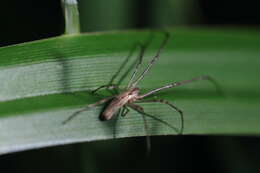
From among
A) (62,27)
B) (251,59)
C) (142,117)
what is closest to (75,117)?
(142,117)

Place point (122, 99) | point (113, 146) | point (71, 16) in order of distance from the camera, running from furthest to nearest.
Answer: point (113, 146), point (122, 99), point (71, 16)

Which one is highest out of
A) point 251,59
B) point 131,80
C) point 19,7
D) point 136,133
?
point 19,7

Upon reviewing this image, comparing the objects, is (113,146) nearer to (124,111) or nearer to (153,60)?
(124,111)

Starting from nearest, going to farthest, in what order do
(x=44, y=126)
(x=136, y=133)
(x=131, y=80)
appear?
1. (x=44, y=126)
2. (x=136, y=133)
3. (x=131, y=80)

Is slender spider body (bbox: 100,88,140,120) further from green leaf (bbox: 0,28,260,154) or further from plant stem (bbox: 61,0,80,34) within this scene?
plant stem (bbox: 61,0,80,34)

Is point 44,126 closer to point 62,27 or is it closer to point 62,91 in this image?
point 62,91

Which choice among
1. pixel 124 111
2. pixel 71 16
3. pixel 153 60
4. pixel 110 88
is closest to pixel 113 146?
pixel 124 111

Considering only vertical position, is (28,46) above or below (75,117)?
above

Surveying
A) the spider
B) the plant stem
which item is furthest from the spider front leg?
the plant stem
